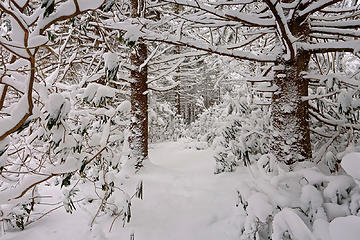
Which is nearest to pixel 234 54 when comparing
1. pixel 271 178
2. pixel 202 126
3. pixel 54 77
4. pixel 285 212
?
pixel 271 178

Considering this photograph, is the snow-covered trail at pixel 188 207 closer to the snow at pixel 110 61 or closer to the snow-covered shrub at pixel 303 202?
the snow-covered shrub at pixel 303 202

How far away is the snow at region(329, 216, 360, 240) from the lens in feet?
4.48

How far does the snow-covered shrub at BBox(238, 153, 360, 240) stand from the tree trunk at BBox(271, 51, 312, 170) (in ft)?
1.58

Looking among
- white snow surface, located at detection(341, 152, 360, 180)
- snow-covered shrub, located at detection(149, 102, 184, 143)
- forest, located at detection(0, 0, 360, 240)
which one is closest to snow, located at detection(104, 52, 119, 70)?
forest, located at detection(0, 0, 360, 240)

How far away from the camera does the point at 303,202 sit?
1910 millimetres

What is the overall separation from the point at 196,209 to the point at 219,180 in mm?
974

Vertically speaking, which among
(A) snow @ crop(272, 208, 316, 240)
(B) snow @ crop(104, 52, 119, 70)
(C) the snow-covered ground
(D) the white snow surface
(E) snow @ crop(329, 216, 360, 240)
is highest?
(B) snow @ crop(104, 52, 119, 70)

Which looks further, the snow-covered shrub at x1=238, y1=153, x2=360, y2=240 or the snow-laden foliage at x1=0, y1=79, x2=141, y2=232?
the snow-covered shrub at x1=238, y1=153, x2=360, y2=240

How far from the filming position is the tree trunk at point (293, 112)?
8.56ft

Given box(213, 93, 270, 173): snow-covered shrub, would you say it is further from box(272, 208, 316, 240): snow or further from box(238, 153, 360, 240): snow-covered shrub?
box(272, 208, 316, 240): snow

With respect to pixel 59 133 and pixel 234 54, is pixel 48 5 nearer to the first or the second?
pixel 59 133

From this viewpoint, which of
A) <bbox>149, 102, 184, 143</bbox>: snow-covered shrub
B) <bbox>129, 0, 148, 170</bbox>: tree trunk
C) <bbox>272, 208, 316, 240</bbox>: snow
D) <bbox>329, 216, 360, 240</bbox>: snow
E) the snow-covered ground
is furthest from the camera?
<bbox>149, 102, 184, 143</bbox>: snow-covered shrub

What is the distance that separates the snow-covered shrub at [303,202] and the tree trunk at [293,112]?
0.48 metres

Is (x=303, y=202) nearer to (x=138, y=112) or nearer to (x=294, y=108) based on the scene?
(x=294, y=108)
